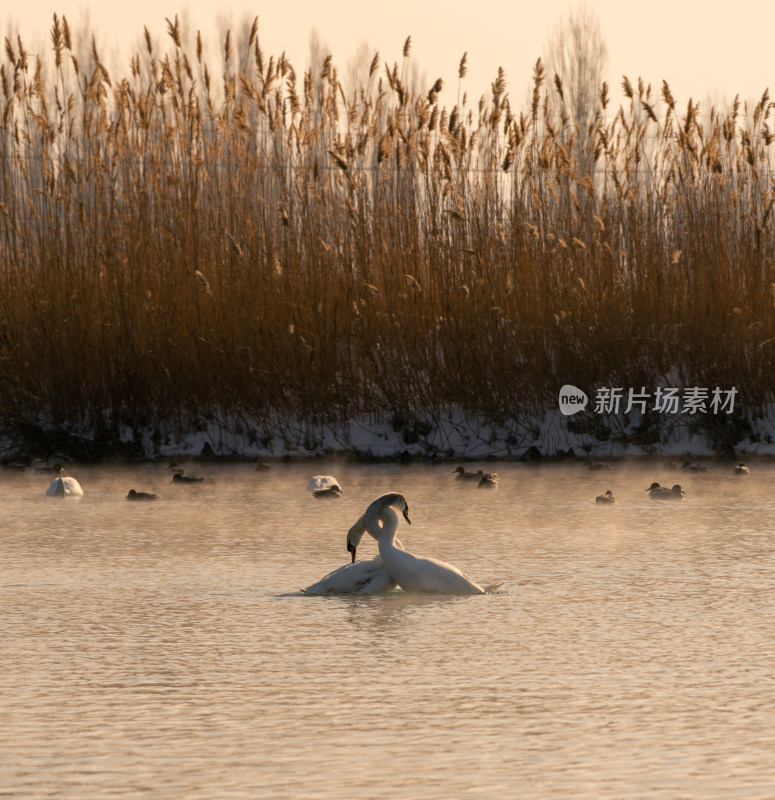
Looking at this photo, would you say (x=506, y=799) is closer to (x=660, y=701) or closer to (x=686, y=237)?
(x=660, y=701)

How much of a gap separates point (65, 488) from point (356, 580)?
2443mm

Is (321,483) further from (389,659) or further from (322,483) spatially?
(389,659)

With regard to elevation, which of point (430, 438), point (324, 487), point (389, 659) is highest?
point (430, 438)

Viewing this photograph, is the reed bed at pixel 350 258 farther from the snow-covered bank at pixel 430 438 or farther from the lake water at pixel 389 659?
the lake water at pixel 389 659

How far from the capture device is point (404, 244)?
7.66 metres

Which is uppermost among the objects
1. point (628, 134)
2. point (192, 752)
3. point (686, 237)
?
point (628, 134)

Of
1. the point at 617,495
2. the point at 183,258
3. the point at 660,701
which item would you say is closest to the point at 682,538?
the point at 617,495

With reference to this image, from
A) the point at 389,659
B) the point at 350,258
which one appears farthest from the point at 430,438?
the point at 389,659

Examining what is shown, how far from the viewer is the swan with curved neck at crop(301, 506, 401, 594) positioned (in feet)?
11.5

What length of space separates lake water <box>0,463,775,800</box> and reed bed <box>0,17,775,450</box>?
226 centimetres

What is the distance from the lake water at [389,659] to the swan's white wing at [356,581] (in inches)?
1.7

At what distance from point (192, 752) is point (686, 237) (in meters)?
6.01

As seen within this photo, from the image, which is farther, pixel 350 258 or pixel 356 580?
pixel 350 258

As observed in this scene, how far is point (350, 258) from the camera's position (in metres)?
7.54
